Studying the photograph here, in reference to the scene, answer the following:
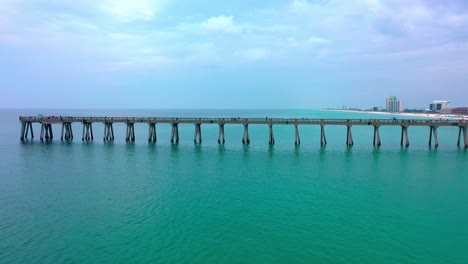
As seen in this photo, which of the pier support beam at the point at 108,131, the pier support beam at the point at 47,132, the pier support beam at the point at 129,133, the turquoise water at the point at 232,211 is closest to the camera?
the turquoise water at the point at 232,211

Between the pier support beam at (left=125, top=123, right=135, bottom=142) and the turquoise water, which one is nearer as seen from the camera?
the turquoise water

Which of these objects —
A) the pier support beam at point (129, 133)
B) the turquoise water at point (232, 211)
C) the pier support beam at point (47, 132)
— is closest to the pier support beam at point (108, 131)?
the pier support beam at point (129, 133)

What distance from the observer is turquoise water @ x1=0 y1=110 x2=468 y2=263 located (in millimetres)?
15703

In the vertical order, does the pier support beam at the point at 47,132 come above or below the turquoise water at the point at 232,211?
above

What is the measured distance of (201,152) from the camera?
151ft

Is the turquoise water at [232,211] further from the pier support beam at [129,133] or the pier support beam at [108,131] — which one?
the pier support beam at [108,131]

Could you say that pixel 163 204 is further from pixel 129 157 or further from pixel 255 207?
pixel 129 157

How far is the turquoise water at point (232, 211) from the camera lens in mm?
15703

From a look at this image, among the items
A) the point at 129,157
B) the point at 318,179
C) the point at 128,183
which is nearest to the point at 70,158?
the point at 129,157

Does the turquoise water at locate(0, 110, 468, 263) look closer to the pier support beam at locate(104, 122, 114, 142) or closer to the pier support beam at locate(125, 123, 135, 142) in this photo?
the pier support beam at locate(125, 123, 135, 142)

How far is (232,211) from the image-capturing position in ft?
70.2

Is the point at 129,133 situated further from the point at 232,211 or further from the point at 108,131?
the point at 232,211

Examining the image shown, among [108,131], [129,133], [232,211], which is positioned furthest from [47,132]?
[232,211]

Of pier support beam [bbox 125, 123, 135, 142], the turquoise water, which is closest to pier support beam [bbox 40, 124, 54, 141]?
pier support beam [bbox 125, 123, 135, 142]
